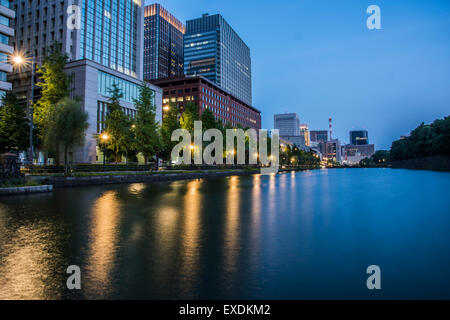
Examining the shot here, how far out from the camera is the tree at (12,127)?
40.4 m

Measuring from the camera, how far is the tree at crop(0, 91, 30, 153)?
4038cm

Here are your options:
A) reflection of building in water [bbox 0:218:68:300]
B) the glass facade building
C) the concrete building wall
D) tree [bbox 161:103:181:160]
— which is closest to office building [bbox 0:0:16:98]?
the concrete building wall

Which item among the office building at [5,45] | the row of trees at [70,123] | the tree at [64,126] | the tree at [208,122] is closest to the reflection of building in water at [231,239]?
the row of trees at [70,123]

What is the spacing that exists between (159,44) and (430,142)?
5420 inches

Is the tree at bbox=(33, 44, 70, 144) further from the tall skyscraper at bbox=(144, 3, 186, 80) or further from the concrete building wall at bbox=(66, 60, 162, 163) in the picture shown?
the tall skyscraper at bbox=(144, 3, 186, 80)

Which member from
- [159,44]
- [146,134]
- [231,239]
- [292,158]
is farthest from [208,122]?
[159,44]

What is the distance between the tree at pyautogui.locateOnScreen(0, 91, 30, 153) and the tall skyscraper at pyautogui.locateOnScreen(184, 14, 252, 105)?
105871 millimetres

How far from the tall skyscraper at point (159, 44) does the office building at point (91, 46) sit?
64.6 metres

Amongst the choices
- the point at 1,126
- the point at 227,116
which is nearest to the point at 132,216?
the point at 1,126

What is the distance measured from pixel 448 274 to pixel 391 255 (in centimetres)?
99

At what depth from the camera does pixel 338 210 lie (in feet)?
35.4

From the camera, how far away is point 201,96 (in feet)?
348
